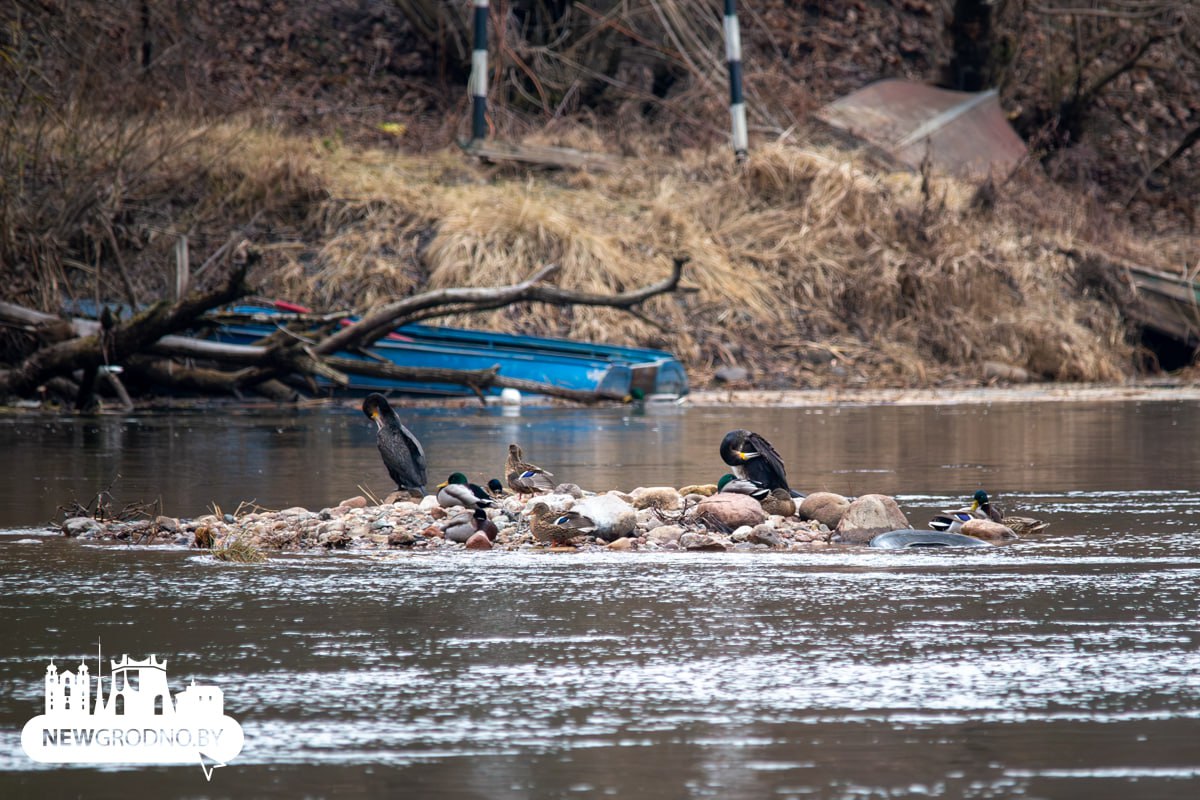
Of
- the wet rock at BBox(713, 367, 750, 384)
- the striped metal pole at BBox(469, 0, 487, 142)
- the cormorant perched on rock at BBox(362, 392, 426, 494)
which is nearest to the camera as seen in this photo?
the cormorant perched on rock at BBox(362, 392, 426, 494)

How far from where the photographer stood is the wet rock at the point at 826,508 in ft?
25.3

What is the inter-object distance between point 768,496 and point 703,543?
915 millimetres

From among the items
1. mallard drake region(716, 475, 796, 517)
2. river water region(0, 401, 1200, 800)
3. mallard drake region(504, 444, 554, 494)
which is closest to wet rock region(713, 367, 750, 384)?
river water region(0, 401, 1200, 800)

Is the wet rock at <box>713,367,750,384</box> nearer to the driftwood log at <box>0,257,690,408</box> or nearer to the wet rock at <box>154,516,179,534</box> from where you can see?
the driftwood log at <box>0,257,690,408</box>

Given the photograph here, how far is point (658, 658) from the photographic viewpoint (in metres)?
4.82

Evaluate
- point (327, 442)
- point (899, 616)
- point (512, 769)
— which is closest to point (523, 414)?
point (327, 442)

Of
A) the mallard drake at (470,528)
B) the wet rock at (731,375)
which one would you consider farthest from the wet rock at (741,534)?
the wet rock at (731,375)

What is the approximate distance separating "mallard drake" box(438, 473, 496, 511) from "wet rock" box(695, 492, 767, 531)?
105 centimetres

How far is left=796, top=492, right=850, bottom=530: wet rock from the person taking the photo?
7727 millimetres

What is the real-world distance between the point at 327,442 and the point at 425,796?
972cm

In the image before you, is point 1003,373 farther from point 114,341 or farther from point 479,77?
point 114,341

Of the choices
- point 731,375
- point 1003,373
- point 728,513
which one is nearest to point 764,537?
point 728,513

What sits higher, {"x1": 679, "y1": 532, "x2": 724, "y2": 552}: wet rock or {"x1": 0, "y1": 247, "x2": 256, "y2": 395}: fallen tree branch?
{"x1": 0, "y1": 247, "x2": 256, "y2": 395}: fallen tree branch

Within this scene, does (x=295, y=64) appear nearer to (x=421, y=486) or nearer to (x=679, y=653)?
(x=421, y=486)
